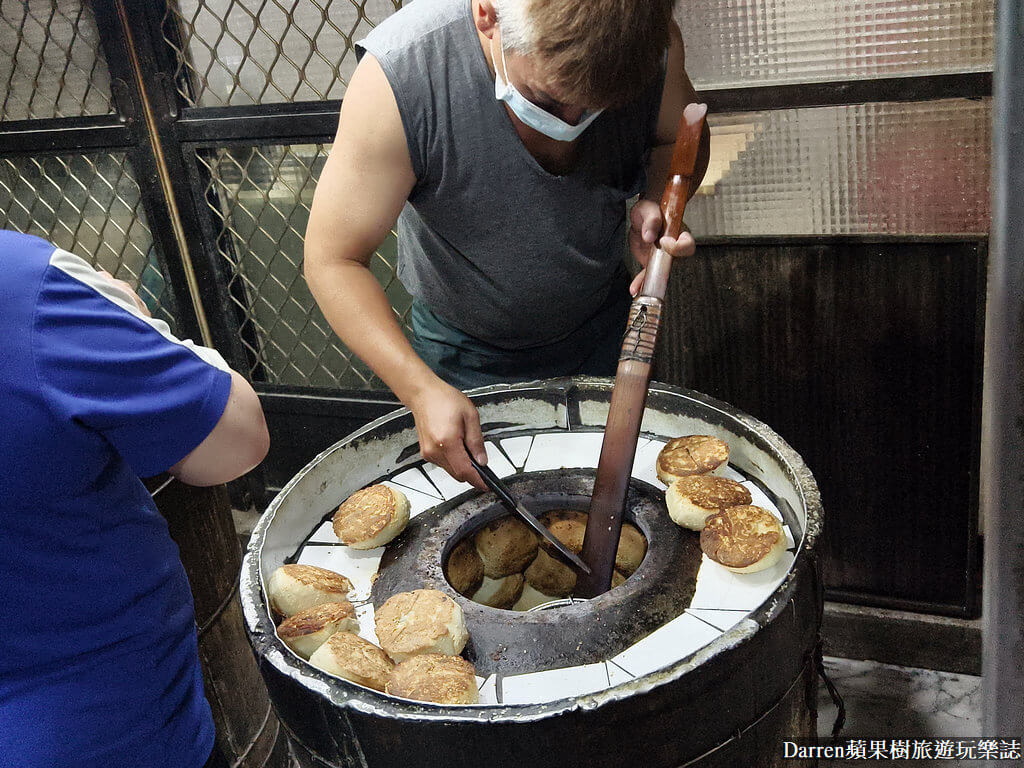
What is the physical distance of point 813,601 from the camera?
148 cm

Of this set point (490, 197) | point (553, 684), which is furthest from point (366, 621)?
point (490, 197)

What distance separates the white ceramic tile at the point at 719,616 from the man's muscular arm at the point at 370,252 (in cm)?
53

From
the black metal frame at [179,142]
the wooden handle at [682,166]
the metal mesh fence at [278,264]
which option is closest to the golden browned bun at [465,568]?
the wooden handle at [682,166]

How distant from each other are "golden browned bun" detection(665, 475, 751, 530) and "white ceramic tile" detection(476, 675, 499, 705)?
52cm

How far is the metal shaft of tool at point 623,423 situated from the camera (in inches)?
64.0

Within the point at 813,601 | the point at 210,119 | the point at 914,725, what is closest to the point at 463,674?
the point at 813,601

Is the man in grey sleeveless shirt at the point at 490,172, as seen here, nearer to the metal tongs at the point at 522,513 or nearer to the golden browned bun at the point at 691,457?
the metal tongs at the point at 522,513

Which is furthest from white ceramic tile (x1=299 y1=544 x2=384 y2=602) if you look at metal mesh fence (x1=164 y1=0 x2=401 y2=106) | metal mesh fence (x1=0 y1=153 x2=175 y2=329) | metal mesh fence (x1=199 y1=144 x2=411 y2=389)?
metal mesh fence (x1=0 y1=153 x2=175 y2=329)

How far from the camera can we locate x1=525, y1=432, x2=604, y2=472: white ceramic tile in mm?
2027

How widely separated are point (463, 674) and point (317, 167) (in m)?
2.55

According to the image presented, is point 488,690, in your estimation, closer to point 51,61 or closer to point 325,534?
point 325,534

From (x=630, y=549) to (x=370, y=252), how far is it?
0.92 m

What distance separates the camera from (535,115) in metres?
1.74

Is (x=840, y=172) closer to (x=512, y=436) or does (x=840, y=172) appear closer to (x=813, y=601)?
(x=512, y=436)
